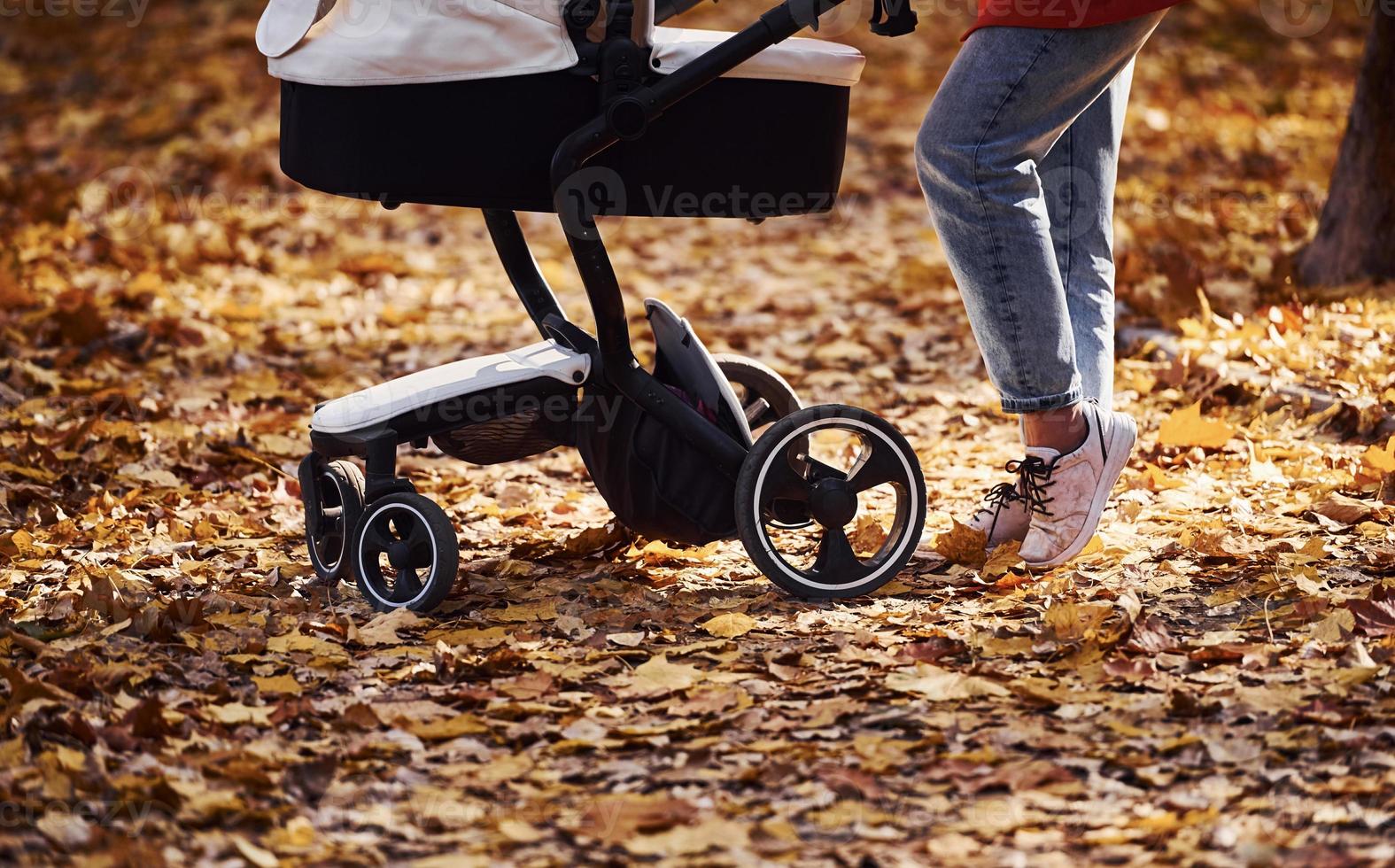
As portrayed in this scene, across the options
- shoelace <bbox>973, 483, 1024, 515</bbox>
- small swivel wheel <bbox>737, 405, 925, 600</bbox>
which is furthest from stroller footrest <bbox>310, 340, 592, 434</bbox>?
shoelace <bbox>973, 483, 1024, 515</bbox>

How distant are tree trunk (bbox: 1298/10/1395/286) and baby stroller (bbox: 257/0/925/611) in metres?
2.39

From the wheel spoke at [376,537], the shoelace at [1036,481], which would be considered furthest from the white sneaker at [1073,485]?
the wheel spoke at [376,537]

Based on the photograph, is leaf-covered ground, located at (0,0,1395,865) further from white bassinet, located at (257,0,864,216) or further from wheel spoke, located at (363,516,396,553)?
white bassinet, located at (257,0,864,216)

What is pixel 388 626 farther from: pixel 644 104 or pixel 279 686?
pixel 644 104

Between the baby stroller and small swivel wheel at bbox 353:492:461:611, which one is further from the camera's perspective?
small swivel wheel at bbox 353:492:461:611

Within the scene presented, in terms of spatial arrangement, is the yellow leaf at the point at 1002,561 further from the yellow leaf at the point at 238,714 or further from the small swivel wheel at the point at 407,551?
the yellow leaf at the point at 238,714

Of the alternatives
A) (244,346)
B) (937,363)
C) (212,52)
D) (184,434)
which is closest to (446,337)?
(244,346)

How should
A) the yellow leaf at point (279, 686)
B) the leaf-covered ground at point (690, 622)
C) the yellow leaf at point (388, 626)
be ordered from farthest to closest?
the yellow leaf at point (388, 626), the yellow leaf at point (279, 686), the leaf-covered ground at point (690, 622)

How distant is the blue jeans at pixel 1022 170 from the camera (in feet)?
8.09

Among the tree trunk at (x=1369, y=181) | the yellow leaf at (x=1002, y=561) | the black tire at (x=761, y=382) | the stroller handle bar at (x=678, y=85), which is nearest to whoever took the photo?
the stroller handle bar at (x=678, y=85)

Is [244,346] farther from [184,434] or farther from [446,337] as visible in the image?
[184,434]

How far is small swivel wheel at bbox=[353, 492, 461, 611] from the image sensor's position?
260 centimetres

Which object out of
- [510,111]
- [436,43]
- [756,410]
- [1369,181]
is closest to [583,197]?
[510,111]

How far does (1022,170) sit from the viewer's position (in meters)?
2.53
